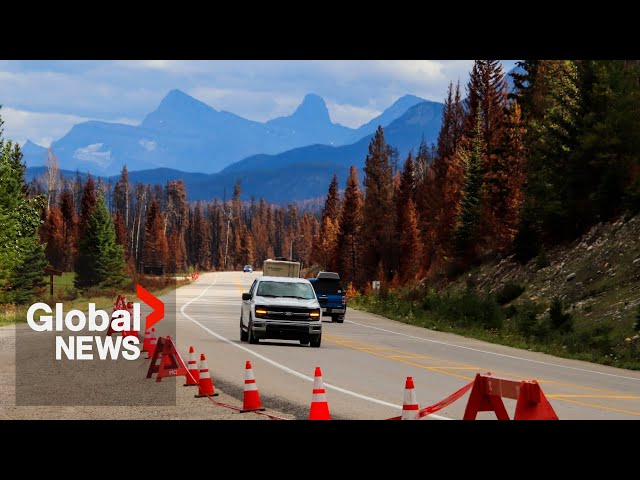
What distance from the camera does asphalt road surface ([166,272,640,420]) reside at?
609 inches

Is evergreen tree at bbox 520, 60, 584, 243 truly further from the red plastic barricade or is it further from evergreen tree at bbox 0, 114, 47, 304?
the red plastic barricade

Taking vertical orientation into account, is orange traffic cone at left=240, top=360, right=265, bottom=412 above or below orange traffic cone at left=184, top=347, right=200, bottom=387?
above

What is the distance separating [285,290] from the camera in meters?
29.3

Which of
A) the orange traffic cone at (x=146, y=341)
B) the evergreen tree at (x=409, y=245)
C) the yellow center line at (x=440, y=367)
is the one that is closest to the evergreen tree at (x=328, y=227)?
the evergreen tree at (x=409, y=245)

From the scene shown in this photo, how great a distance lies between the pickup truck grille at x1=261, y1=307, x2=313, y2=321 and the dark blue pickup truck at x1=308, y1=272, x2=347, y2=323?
1628 centimetres

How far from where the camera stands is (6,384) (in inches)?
713

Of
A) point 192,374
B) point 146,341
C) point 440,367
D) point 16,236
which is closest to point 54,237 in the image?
point 16,236

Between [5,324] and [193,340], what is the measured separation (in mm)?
10837

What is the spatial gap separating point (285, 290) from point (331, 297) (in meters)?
16.2

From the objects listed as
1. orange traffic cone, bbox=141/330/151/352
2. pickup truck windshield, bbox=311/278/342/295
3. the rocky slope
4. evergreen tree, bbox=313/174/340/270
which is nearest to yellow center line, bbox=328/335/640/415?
orange traffic cone, bbox=141/330/151/352

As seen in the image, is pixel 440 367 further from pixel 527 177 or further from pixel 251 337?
pixel 527 177

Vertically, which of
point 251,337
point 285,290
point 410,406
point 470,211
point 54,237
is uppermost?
point 470,211

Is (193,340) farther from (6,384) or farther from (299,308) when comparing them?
(6,384)
